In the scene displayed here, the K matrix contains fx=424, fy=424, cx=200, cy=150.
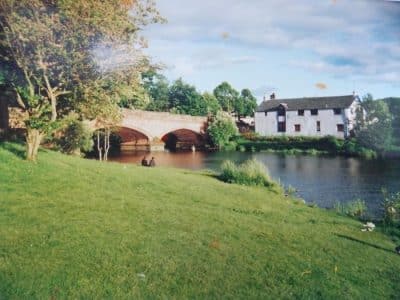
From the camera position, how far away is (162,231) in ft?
9.86

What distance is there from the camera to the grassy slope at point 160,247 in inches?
88.9

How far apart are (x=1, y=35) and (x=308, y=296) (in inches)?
130

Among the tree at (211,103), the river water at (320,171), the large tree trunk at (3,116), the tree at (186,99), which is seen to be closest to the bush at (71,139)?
the river water at (320,171)

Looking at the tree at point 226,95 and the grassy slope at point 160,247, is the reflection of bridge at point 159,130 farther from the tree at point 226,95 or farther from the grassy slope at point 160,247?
the grassy slope at point 160,247

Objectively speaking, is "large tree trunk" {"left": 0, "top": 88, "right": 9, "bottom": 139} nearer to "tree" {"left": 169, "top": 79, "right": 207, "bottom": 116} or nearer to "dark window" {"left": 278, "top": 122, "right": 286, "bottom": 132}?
"tree" {"left": 169, "top": 79, "right": 207, "bottom": 116}

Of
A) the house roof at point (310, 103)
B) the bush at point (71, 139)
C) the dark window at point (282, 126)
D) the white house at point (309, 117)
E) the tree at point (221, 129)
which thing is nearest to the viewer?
the tree at point (221, 129)

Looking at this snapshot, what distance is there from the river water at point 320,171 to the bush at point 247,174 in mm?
163

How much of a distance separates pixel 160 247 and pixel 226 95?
2.52 m

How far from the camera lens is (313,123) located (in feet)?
22.6

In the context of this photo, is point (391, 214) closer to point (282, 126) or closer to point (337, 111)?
point (337, 111)

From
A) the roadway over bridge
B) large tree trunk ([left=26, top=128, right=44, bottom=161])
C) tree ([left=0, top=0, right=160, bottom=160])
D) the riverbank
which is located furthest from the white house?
large tree trunk ([left=26, top=128, right=44, bottom=161])

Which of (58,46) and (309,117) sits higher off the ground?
(58,46)

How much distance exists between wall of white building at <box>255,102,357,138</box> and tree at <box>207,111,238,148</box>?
1.60 feet

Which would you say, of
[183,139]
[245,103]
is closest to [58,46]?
[245,103]
